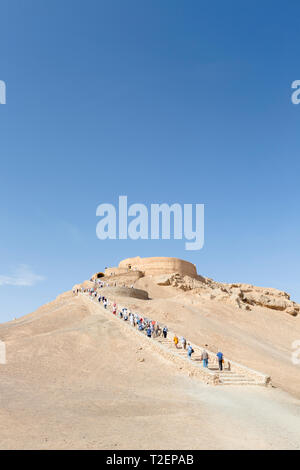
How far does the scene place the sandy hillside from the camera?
7.78m

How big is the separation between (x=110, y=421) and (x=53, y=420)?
56.7 inches

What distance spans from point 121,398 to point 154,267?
46486mm

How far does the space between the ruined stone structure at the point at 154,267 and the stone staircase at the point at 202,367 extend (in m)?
35.2

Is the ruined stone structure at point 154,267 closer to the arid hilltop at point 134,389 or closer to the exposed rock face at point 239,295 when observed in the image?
the exposed rock face at point 239,295

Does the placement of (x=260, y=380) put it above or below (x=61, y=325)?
below

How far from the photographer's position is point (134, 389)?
13.5 metres

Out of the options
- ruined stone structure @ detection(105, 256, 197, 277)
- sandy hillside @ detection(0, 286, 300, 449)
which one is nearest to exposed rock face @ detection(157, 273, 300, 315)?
ruined stone structure @ detection(105, 256, 197, 277)

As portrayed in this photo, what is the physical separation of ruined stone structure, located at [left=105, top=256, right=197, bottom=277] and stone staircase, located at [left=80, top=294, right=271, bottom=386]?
3524 cm

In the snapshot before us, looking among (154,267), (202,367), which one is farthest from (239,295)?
(202,367)

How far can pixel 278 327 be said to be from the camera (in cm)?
3522

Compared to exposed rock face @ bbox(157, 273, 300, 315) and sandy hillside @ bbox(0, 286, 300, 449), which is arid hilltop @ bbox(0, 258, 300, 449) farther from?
exposed rock face @ bbox(157, 273, 300, 315)

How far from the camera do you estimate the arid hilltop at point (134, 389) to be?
7.89 m
